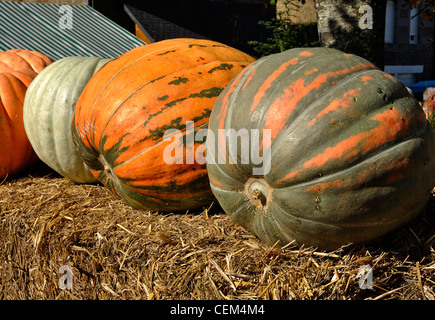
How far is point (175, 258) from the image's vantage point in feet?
6.32

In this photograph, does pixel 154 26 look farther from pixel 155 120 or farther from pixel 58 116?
pixel 155 120

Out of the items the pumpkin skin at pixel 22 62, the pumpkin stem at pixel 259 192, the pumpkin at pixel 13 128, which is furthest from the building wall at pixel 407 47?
the pumpkin stem at pixel 259 192

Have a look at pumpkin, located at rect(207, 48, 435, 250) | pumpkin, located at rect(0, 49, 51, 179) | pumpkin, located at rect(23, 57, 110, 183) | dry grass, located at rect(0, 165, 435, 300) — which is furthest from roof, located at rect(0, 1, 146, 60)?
pumpkin, located at rect(207, 48, 435, 250)

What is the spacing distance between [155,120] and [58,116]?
99 cm

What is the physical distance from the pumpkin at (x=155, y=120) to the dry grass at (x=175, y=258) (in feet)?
0.56

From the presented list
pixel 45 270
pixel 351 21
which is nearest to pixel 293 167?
pixel 45 270

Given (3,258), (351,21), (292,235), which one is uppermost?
(351,21)

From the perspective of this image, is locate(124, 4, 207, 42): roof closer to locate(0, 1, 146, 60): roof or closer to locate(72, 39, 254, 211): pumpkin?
locate(0, 1, 146, 60): roof

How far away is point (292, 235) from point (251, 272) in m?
0.23

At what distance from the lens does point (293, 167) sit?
5.57ft

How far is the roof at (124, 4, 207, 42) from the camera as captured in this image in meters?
8.95

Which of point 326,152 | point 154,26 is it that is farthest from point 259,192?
point 154,26
